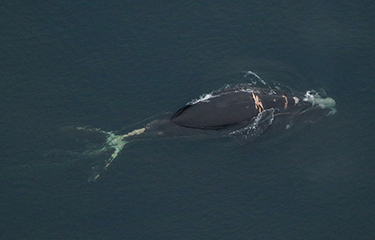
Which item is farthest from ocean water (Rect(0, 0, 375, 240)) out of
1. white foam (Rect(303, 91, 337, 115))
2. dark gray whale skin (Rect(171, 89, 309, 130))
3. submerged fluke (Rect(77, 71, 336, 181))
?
dark gray whale skin (Rect(171, 89, 309, 130))

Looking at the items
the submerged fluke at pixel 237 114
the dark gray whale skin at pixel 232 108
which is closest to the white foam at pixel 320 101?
the submerged fluke at pixel 237 114

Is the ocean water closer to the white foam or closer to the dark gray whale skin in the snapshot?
the white foam

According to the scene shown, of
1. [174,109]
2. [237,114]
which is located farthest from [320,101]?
[174,109]

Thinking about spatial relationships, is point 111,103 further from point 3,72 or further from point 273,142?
point 273,142

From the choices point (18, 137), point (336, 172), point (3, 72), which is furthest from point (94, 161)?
point (336, 172)

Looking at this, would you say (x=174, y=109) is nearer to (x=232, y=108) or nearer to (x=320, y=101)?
(x=232, y=108)

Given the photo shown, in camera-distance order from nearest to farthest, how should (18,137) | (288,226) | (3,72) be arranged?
(288,226) < (18,137) < (3,72)
